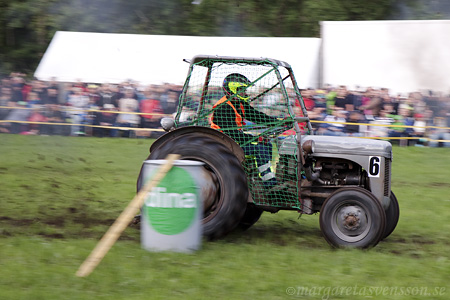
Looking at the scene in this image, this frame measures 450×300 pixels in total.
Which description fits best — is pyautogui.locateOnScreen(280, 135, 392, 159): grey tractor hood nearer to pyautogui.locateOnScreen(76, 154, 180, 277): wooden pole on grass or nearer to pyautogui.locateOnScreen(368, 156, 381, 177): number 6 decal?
pyautogui.locateOnScreen(368, 156, 381, 177): number 6 decal

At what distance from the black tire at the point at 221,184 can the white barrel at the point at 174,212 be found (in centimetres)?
42

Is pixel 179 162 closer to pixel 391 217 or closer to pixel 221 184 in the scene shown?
pixel 221 184

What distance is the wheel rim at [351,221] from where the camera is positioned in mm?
6613

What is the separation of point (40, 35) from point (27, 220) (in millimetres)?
20252

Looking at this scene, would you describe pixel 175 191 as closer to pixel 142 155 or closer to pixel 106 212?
pixel 106 212

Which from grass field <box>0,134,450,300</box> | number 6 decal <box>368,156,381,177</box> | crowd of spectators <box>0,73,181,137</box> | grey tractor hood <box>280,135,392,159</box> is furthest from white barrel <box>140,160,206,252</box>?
crowd of spectators <box>0,73,181,137</box>

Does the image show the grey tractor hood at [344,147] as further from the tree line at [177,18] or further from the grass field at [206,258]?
the tree line at [177,18]

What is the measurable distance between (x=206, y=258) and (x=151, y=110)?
37.0 ft

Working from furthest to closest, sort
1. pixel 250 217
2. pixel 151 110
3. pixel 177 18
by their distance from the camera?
pixel 177 18
pixel 151 110
pixel 250 217

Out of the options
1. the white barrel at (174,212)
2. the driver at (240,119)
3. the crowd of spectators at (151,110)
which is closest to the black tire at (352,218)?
the driver at (240,119)

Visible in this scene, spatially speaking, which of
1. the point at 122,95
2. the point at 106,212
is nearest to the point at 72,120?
the point at 122,95

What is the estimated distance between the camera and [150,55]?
17.8 metres

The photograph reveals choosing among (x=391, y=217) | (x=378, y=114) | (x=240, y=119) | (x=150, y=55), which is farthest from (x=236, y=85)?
(x=150, y=55)

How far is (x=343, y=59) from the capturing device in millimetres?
17047
